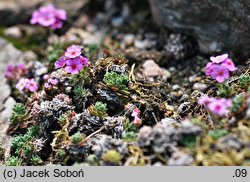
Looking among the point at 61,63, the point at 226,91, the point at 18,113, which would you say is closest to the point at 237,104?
the point at 226,91

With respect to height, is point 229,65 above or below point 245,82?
above

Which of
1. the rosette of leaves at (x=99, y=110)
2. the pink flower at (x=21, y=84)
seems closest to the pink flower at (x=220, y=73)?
the rosette of leaves at (x=99, y=110)

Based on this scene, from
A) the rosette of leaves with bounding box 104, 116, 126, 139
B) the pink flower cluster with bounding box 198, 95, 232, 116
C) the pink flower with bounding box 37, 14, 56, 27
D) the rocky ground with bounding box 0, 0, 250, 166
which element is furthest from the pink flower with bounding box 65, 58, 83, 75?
the pink flower with bounding box 37, 14, 56, 27

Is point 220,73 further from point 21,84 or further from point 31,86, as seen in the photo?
point 21,84

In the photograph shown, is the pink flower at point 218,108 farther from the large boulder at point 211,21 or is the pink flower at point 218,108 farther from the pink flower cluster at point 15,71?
the pink flower cluster at point 15,71

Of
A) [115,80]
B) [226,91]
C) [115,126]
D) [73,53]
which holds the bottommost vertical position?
[115,126]

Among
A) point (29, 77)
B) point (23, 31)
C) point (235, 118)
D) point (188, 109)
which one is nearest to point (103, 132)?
point (188, 109)
